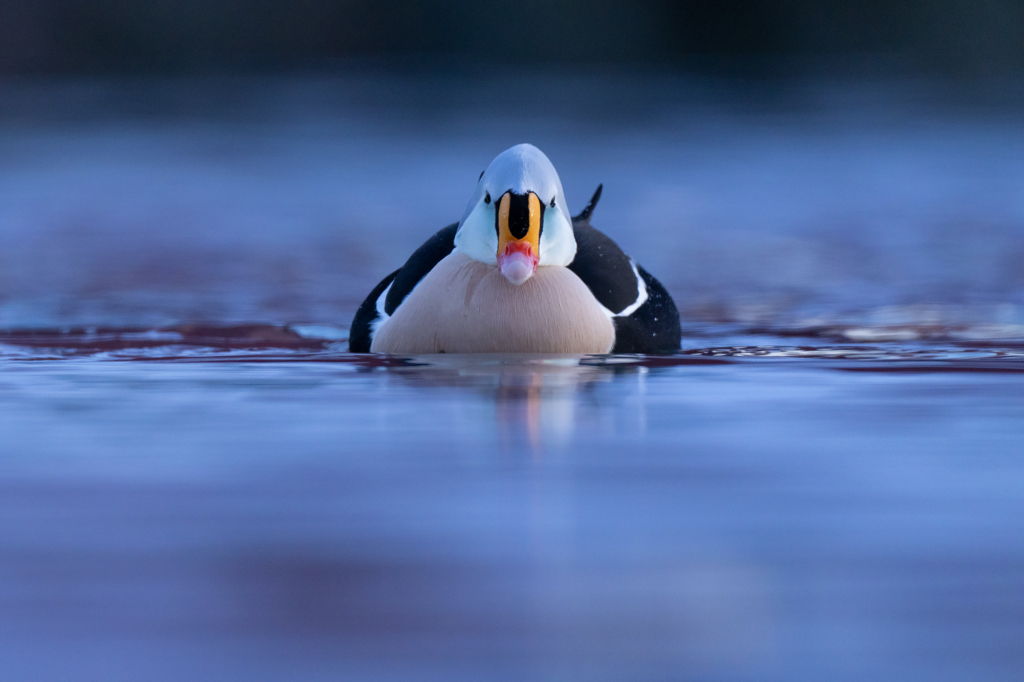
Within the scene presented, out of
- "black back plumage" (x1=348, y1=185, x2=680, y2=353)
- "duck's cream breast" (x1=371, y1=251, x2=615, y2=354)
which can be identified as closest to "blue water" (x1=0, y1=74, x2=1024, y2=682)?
"duck's cream breast" (x1=371, y1=251, x2=615, y2=354)

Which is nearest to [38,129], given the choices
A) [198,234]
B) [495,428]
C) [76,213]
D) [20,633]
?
[76,213]

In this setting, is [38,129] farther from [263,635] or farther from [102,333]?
[263,635]

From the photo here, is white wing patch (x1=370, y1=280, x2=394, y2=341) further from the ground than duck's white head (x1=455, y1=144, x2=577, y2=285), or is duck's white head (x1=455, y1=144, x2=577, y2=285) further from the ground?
duck's white head (x1=455, y1=144, x2=577, y2=285)

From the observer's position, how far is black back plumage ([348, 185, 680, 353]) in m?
4.59

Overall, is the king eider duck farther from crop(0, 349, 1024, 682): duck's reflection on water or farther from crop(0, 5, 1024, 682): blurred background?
crop(0, 349, 1024, 682): duck's reflection on water

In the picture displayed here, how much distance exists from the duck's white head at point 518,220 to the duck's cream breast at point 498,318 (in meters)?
0.08

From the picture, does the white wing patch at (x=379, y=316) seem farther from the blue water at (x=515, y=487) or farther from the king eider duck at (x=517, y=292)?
the blue water at (x=515, y=487)

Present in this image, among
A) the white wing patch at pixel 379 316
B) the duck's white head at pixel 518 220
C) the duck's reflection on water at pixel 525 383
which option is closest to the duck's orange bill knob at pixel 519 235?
the duck's white head at pixel 518 220

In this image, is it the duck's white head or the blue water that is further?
the duck's white head

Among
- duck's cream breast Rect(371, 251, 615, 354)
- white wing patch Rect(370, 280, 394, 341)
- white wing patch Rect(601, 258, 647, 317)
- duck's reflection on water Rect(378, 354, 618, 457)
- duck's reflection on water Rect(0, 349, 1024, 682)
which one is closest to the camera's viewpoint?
duck's reflection on water Rect(0, 349, 1024, 682)

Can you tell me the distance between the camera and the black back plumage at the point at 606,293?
459cm

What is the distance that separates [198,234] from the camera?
30.2 ft

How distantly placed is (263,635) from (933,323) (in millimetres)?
4373

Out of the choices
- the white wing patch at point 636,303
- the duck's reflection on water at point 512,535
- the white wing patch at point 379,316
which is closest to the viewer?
the duck's reflection on water at point 512,535
